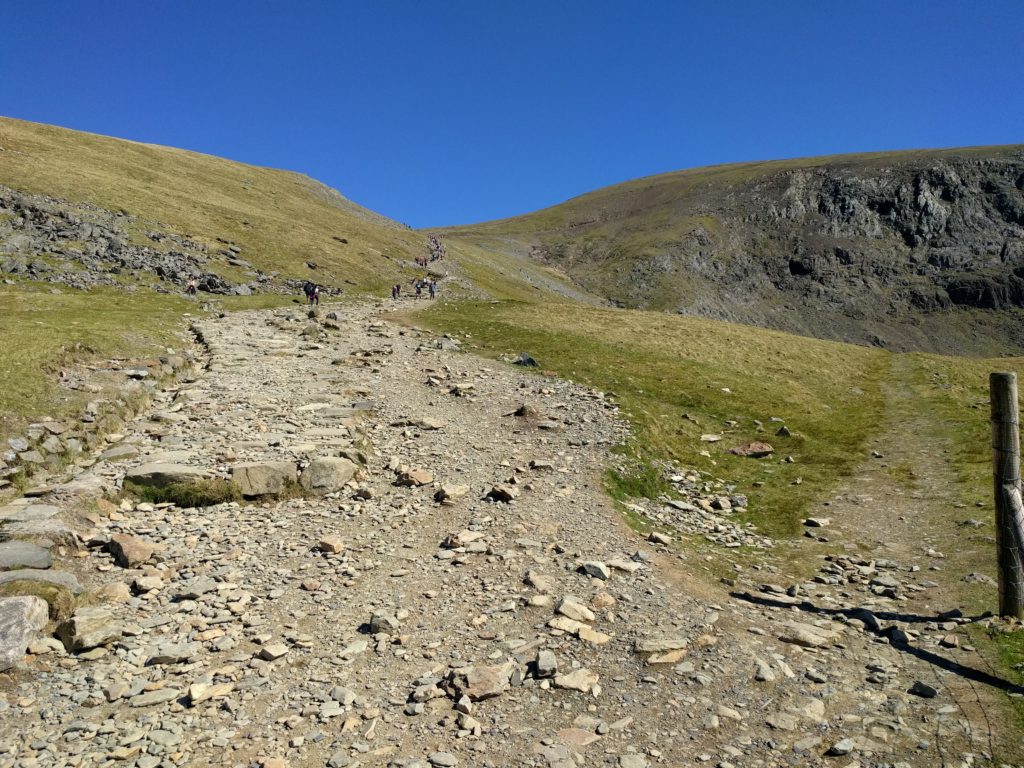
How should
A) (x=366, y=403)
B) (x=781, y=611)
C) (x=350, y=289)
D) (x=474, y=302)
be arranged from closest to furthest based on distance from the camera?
(x=781, y=611) → (x=366, y=403) → (x=474, y=302) → (x=350, y=289)

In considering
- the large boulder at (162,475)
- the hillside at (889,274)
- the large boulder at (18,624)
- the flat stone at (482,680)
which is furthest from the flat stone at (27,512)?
the hillside at (889,274)

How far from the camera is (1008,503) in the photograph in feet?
37.6

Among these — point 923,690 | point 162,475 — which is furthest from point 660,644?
point 162,475

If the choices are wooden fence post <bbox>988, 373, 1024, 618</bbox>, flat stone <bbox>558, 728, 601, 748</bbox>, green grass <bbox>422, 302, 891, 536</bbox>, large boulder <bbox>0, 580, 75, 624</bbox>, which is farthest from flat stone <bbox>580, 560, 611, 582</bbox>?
large boulder <bbox>0, 580, 75, 624</bbox>

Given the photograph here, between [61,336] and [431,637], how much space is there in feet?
88.4

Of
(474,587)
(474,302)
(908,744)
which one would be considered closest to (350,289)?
(474,302)

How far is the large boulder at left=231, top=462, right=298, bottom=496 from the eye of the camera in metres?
16.0

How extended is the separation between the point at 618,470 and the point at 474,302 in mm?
45201

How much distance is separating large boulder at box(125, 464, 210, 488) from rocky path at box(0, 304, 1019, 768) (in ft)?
0.96

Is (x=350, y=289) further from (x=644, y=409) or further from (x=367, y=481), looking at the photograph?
(x=367, y=481)

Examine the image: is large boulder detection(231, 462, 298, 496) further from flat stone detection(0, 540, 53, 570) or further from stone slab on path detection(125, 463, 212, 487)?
flat stone detection(0, 540, 53, 570)

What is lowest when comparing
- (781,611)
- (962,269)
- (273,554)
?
(781,611)

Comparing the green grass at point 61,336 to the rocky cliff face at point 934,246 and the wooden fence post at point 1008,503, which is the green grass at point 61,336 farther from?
the rocky cliff face at point 934,246

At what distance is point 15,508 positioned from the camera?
1373 centimetres
